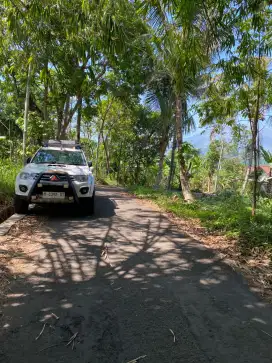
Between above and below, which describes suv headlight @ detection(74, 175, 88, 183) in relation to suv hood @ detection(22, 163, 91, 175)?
below

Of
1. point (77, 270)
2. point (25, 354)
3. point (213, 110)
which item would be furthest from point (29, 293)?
point (213, 110)

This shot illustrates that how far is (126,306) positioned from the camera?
287cm

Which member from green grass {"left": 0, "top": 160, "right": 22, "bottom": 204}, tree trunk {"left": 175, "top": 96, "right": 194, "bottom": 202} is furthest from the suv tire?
tree trunk {"left": 175, "top": 96, "right": 194, "bottom": 202}

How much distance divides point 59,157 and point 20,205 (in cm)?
Result: 168

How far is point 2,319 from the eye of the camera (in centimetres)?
258

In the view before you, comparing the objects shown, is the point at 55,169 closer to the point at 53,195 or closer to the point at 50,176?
the point at 50,176

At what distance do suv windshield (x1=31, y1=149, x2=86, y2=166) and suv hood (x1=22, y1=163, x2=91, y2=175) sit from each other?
46 cm

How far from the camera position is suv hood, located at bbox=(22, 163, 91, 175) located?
6523 millimetres

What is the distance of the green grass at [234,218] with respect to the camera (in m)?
5.01

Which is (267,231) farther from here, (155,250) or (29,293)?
(29,293)

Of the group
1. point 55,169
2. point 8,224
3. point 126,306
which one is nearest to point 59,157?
point 55,169

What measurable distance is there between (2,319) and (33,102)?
1540cm

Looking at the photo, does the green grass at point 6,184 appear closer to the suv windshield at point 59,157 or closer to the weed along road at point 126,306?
the suv windshield at point 59,157

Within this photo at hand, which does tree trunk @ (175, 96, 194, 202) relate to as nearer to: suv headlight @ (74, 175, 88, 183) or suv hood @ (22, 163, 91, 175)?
suv hood @ (22, 163, 91, 175)
